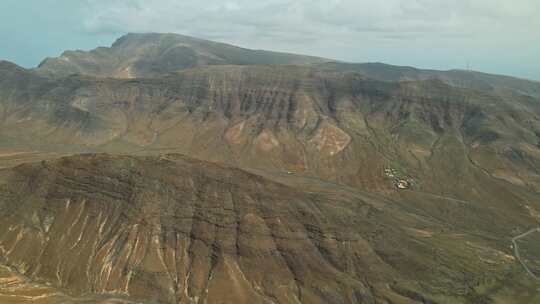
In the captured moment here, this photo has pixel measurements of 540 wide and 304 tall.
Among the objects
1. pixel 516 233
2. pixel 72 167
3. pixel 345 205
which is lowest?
pixel 516 233

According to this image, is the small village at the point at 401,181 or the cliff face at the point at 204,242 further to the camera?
the small village at the point at 401,181

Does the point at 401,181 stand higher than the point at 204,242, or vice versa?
the point at 204,242

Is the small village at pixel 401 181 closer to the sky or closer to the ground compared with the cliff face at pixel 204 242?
closer to the ground

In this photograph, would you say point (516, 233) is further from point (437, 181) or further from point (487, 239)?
point (437, 181)

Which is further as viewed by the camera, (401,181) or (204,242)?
(401,181)

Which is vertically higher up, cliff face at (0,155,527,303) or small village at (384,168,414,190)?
cliff face at (0,155,527,303)

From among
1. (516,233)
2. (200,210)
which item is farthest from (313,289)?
(516,233)

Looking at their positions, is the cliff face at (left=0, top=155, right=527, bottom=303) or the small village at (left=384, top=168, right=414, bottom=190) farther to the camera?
the small village at (left=384, top=168, right=414, bottom=190)

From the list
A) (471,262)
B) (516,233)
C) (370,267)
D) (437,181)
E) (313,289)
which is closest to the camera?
(313,289)
